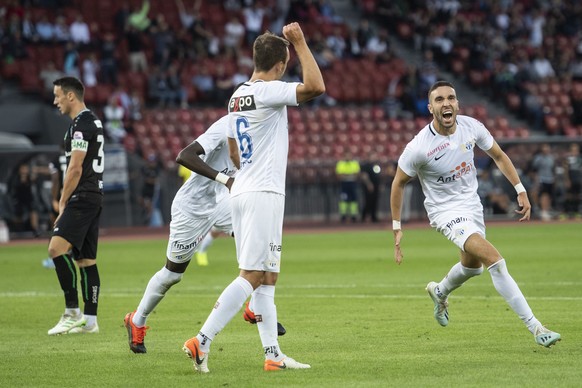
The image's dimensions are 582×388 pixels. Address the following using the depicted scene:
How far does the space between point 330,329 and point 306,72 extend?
3917mm

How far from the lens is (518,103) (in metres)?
40.1

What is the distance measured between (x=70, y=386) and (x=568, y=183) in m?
26.5

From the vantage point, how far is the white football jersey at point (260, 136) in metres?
8.45

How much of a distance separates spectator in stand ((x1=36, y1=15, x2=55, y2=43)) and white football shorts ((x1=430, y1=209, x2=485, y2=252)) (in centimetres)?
2549

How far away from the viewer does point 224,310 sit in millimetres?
8422

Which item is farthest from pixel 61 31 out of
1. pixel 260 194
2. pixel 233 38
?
pixel 260 194

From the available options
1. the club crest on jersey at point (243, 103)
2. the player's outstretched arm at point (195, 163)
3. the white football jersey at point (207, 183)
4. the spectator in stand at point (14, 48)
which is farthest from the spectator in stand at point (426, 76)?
the club crest on jersey at point (243, 103)

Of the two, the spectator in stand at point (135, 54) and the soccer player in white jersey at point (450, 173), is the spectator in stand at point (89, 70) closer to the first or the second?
the spectator in stand at point (135, 54)

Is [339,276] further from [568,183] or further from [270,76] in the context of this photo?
[568,183]

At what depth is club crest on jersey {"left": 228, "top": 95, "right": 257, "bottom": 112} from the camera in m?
8.53

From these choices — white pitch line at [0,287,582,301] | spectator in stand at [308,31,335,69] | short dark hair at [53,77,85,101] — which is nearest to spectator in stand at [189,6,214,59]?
spectator in stand at [308,31,335,69]

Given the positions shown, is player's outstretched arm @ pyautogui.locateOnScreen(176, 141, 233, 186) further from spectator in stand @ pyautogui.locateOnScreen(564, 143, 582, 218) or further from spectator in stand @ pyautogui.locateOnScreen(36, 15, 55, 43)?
spectator in stand @ pyautogui.locateOnScreen(36, 15, 55, 43)

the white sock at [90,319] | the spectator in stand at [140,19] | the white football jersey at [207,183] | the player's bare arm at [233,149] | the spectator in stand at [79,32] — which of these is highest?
the spectator in stand at [140,19]

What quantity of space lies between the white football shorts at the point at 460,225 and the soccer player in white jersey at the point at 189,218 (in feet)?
6.47
